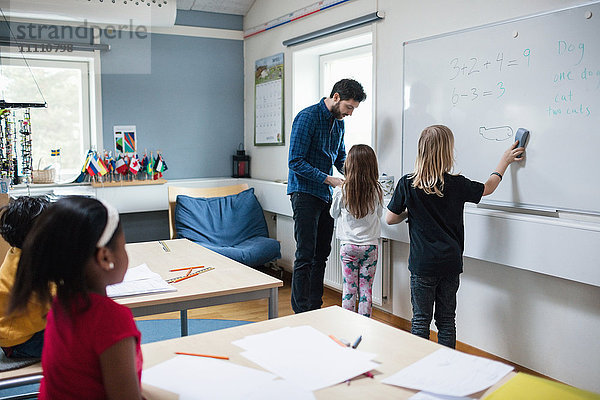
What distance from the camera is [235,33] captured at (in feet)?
17.9

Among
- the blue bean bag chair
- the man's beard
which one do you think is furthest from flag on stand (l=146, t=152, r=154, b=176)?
the man's beard

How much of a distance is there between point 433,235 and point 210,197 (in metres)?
2.76

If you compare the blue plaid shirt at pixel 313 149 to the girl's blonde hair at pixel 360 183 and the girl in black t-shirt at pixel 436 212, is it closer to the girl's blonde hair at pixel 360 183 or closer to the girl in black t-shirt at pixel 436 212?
the girl's blonde hair at pixel 360 183

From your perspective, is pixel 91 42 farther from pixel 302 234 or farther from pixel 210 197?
pixel 302 234

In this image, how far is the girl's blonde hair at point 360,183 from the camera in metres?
3.24

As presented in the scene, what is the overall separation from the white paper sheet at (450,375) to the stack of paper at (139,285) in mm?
1036

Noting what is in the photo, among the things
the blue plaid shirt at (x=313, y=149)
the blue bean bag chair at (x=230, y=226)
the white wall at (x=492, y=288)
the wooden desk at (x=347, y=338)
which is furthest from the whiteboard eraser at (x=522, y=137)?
the blue bean bag chair at (x=230, y=226)

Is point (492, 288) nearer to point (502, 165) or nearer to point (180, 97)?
point (502, 165)

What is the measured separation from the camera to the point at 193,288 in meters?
2.10

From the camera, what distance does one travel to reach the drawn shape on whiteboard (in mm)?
2873

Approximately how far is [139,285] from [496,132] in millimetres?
1905

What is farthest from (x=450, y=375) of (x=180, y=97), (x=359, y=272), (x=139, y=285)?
(x=180, y=97)

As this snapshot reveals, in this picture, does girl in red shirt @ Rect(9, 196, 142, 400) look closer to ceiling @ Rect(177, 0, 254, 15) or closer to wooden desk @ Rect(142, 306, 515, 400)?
wooden desk @ Rect(142, 306, 515, 400)

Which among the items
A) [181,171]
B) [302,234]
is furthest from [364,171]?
[181,171]
